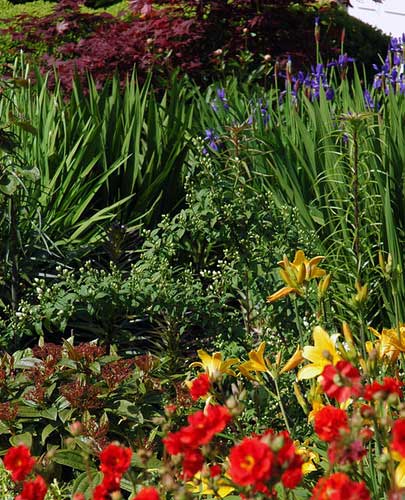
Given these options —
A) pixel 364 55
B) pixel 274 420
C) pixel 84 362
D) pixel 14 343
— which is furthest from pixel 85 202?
pixel 364 55

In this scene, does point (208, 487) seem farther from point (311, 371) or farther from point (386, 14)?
point (386, 14)

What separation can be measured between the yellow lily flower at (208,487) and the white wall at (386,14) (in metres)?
9.72

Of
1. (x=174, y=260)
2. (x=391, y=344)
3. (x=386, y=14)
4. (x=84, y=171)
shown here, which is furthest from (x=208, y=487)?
(x=386, y=14)

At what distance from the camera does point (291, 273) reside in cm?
208

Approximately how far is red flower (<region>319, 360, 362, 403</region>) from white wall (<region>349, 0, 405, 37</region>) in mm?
10038

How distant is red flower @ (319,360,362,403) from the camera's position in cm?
132

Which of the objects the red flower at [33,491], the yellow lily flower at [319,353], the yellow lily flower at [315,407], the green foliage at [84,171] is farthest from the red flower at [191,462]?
the green foliage at [84,171]

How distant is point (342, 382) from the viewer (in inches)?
51.8

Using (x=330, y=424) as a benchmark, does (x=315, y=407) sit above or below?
below

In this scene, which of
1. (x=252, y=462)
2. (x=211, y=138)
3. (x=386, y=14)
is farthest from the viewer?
(x=386, y=14)

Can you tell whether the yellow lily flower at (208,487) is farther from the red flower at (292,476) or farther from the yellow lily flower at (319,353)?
the yellow lily flower at (319,353)

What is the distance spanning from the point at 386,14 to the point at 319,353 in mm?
10375

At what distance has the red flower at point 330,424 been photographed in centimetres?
140

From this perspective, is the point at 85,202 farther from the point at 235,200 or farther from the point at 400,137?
the point at 400,137
